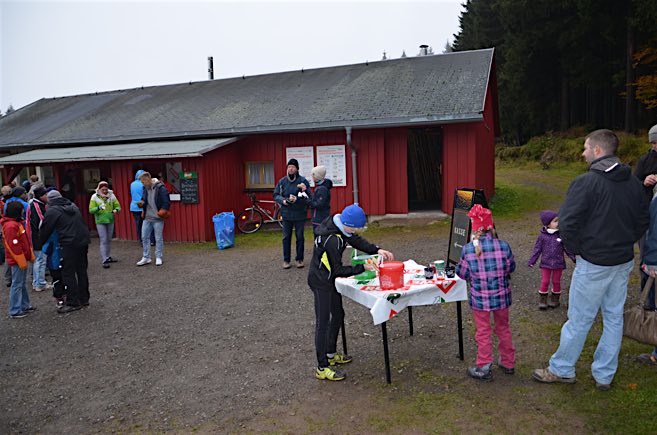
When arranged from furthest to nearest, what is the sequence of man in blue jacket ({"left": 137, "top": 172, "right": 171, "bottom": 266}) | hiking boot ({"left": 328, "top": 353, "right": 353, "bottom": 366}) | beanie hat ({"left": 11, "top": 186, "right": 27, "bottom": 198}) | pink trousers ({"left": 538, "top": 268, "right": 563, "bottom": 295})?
man in blue jacket ({"left": 137, "top": 172, "right": 171, "bottom": 266}) → beanie hat ({"left": 11, "top": 186, "right": 27, "bottom": 198}) → pink trousers ({"left": 538, "top": 268, "right": 563, "bottom": 295}) → hiking boot ({"left": 328, "top": 353, "right": 353, "bottom": 366})

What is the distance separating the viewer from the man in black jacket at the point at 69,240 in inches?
295

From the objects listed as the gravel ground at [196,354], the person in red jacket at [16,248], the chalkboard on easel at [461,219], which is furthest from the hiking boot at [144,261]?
the chalkboard on easel at [461,219]

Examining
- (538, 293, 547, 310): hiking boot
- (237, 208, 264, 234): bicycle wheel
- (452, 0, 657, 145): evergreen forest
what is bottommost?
(538, 293, 547, 310): hiking boot

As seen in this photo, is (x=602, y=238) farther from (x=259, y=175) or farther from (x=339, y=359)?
(x=259, y=175)

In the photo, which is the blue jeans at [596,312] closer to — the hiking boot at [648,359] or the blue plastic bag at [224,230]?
the hiking boot at [648,359]

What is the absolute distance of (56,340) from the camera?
658 centimetres

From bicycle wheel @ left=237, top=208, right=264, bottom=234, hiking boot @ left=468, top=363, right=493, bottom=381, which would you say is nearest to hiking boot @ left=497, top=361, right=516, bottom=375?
hiking boot @ left=468, top=363, right=493, bottom=381

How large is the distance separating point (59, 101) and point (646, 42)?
28.3 meters

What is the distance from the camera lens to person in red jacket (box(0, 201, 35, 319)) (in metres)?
7.17

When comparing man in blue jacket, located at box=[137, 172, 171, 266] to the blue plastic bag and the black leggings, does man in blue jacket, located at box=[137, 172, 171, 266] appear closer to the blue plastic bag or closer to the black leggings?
the blue plastic bag

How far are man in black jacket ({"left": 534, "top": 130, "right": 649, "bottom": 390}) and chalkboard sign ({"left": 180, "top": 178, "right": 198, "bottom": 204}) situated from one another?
10.6 meters

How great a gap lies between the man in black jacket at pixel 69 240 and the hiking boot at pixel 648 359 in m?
7.35

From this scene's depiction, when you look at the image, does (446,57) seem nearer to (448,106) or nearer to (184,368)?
(448,106)

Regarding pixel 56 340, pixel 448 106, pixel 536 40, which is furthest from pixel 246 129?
pixel 536 40
